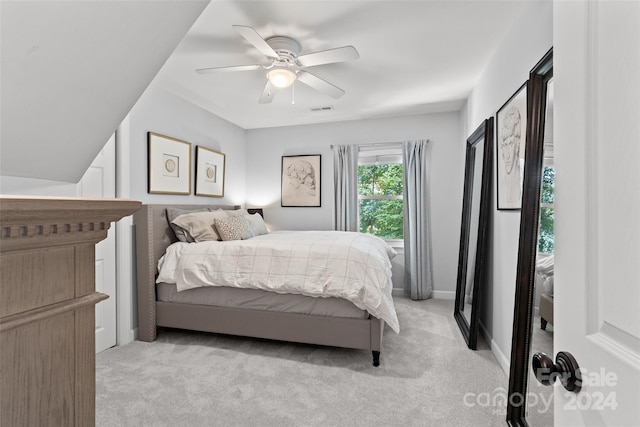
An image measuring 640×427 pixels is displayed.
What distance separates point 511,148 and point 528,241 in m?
0.77

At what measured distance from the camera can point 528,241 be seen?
1730 millimetres

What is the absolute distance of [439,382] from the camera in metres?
2.15

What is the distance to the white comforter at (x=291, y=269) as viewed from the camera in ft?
7.82

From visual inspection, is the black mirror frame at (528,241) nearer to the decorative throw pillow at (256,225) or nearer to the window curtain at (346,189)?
the window curtain at (346,189)

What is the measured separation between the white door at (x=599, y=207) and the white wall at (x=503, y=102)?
4.79 feet

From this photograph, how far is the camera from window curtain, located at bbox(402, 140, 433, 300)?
4.27m

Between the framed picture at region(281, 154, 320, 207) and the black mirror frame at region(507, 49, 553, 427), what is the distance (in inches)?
127

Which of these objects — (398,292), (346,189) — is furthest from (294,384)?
(346,189)

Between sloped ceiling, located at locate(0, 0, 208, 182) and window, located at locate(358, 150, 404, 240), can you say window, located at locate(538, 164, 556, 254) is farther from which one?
window, located at locate(358, 150, 404, 240)

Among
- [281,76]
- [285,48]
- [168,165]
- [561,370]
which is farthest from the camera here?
[168,165]

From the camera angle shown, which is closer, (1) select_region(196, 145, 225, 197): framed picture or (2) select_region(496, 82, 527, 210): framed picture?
(2) select_region(496, 82, 527, 210): framed picture

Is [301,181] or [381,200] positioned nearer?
[381,200]

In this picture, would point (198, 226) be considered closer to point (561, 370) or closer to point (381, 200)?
point (381, 200)

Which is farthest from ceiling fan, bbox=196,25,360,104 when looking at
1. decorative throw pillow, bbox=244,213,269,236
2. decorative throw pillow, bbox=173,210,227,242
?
decorative throw pillow, bbox=244,213,269,236
